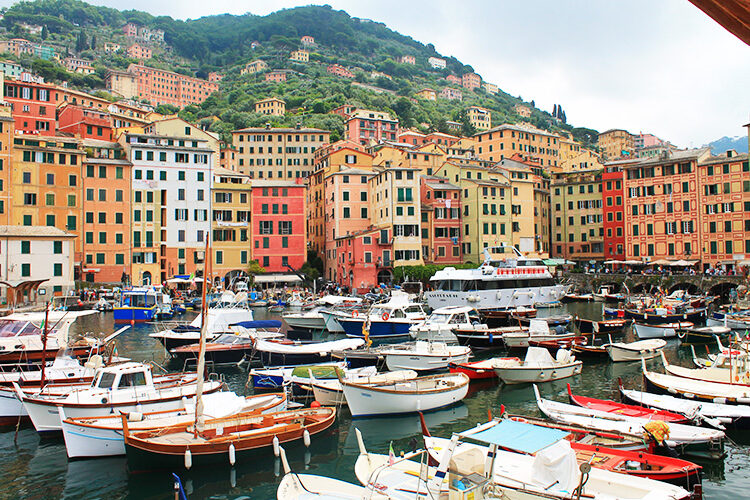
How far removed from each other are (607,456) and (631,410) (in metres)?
4.99

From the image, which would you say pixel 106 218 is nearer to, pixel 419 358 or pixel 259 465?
pixel 419 358

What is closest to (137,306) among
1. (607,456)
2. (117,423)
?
(117,423)

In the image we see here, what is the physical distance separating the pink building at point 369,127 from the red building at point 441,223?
1615 inches

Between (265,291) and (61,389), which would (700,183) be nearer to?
(265,291)

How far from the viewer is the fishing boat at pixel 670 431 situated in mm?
15510

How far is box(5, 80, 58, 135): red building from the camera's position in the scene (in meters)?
84.8

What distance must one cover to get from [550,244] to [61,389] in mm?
77353

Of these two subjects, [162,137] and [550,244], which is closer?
[162,137]

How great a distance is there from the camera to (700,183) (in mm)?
66688

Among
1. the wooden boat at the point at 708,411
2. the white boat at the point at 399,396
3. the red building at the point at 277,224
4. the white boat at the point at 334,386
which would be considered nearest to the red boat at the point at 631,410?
the wooden boat at the point at 708,411

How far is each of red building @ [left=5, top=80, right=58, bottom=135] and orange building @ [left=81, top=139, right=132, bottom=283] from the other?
2515 cm

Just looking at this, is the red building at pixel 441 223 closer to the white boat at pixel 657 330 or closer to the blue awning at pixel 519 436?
the white boat at pixel 657 330

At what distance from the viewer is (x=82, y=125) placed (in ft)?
264

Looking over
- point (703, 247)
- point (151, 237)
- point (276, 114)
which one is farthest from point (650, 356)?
point (276, 114)
